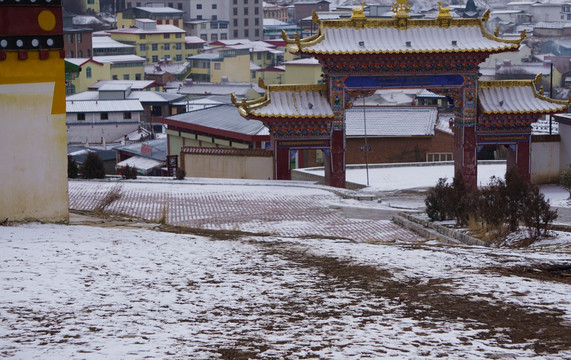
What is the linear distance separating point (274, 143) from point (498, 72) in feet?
236

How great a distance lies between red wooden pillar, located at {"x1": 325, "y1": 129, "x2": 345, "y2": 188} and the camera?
90.7 ft

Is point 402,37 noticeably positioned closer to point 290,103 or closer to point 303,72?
point 290,103

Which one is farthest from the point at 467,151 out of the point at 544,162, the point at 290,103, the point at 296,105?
the point at 290,103

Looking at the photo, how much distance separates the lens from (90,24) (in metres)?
123

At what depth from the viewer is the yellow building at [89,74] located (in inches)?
3447

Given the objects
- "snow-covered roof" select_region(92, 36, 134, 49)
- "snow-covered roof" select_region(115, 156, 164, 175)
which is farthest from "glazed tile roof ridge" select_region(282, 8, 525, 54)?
"snow-covered roof" select_region(92, 36, 134, 49)

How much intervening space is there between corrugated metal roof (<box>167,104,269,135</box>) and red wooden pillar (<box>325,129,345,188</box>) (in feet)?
44.2

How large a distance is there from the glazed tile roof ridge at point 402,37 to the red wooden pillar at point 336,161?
261cm

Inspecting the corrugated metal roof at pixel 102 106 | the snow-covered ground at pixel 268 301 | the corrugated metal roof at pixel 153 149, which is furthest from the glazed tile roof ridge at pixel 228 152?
the corrugated metal roof at pixel 102 106

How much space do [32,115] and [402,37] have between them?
15013 millimetres

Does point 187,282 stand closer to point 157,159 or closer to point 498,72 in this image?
point 157,159

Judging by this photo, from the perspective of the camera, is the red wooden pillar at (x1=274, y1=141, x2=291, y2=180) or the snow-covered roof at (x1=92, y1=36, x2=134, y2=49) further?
the snow-covered roof at (x1=92, y1=36, x2=134, y2=49)

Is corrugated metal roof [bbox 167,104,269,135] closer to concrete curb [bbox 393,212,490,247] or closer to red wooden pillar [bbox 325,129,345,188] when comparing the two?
red wooden pillar [bbox 325,129,345,188]

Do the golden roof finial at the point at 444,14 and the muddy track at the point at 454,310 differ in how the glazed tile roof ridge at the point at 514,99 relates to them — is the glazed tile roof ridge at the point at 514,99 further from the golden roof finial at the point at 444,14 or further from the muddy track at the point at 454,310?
the muddy track at the point at 454,310
